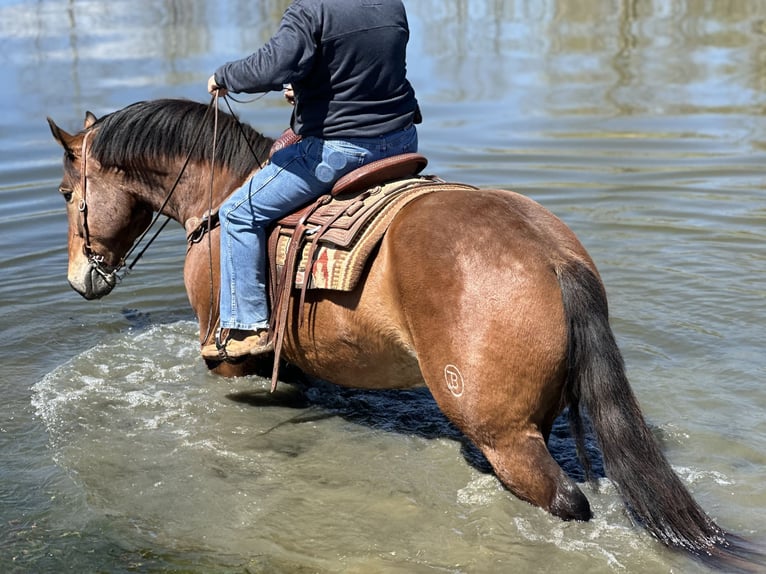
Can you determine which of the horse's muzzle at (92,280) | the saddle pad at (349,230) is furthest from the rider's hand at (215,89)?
the horse's muzzle at (92,280)

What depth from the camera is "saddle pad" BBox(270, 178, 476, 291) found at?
4.93m

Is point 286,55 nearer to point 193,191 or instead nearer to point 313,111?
point 313,111

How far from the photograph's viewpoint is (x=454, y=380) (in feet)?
14.7

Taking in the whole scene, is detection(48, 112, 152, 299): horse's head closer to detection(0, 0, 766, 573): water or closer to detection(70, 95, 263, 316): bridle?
detection(70, 95, 263, 316): bridle

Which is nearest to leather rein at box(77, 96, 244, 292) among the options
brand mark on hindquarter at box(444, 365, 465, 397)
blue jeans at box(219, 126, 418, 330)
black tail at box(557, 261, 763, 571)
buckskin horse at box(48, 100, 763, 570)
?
blue jeans at box(219, 126, 418, 330)

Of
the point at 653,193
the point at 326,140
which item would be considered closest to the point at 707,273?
the point at 653,193

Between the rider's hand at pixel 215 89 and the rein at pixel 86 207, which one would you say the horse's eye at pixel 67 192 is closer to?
the rein at pixel 86 207

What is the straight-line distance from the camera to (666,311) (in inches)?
297

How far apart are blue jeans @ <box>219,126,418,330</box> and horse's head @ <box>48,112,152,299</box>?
1.20 meters

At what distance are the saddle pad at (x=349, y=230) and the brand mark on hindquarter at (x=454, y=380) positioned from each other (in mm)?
755

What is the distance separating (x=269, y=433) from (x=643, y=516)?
2.49m

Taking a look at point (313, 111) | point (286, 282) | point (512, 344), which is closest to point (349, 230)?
point (286, 282)

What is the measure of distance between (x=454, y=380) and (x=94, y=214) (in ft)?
10.1

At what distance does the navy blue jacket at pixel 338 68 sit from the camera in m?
4.88
